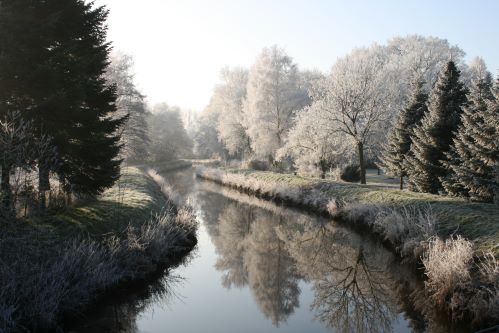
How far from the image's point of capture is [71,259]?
9.12m

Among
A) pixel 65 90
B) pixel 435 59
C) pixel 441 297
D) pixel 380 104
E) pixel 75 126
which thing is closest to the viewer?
pixel 441 297

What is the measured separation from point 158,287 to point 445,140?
1709cm

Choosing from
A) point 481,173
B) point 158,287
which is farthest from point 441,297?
point 481,173

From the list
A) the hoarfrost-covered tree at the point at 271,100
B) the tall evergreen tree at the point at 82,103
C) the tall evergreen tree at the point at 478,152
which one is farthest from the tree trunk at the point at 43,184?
the hoarfrost-covered tree at the point at 271,100

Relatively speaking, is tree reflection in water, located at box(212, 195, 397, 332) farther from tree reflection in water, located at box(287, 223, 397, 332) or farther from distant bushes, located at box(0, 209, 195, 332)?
distant bushes, located at box(0, 209, 195, 332)

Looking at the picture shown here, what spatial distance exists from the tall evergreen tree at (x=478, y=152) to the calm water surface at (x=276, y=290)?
5488 mm

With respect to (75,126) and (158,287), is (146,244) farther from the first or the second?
(75,126)

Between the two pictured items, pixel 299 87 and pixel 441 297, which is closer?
pixel 441 297

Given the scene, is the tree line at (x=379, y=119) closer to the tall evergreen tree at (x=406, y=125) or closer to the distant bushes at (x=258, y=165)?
the tall evergreen tree at (x=406, y=125)

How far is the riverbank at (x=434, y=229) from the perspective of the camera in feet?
30.0

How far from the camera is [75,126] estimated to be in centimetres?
1354

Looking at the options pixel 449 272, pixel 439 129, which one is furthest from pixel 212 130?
pixel 449 272

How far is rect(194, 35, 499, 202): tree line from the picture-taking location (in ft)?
59.2

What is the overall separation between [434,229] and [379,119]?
48.8 feet
